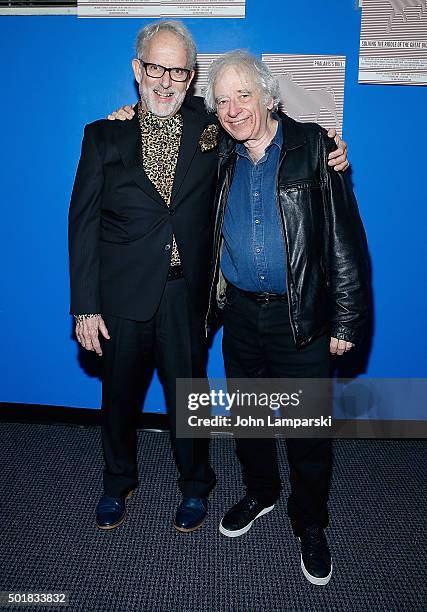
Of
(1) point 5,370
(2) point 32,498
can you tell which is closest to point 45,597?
(2) point 32,498

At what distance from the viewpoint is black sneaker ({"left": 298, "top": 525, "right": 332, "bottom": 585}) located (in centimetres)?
201

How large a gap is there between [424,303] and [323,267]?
1.23 m

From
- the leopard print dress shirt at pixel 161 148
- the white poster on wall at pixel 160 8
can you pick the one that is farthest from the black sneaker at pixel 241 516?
the white poster on wall at pixel 160 8

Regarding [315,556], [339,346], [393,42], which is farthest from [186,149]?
[315,556]

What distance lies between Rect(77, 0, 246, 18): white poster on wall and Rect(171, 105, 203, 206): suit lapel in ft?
2.80

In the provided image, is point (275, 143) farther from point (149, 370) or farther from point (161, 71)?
point (149, 370)

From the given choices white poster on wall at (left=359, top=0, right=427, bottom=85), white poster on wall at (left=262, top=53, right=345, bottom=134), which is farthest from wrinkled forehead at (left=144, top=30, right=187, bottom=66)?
white poster on wall at (left=359, top=0, right=427, bottom=85)

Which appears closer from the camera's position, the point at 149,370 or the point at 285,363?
the point at 285,363

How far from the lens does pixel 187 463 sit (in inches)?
89.9

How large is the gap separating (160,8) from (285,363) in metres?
1.77

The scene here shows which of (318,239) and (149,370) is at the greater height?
(318,239)

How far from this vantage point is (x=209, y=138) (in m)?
2.00

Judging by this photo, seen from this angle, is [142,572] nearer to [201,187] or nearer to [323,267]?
[323,267]

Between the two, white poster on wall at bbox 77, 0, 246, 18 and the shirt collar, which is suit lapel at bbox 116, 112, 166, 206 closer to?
the shirt collar
